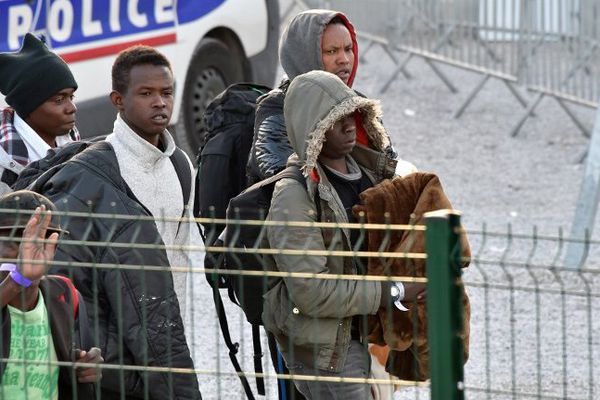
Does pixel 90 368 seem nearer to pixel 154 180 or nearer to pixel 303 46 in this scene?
pixel 154 180

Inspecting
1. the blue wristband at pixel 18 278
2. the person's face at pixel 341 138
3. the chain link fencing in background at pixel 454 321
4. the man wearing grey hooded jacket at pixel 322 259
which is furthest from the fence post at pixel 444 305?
the person's face at pixel 341 138

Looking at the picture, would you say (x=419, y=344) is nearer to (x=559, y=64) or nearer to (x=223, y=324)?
(x=223, y=324)

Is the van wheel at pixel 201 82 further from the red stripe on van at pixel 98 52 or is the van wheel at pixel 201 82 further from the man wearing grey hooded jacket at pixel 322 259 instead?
the man wearing grey hooded jacket at pixel 322 259

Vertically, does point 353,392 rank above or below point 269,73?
below

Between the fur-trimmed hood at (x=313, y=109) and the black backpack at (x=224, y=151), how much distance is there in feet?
2.61

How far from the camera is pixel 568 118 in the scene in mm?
14156

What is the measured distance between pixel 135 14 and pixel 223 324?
518 centimetres

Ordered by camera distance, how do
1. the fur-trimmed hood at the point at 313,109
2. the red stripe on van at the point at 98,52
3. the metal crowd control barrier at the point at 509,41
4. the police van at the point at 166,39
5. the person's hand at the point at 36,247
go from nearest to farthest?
the person's hand at the point at 36,247
the fur-trimmed hood at the point at 313,109
the police van at the point at 166,39
the red stripe on van at the point at 98,52
the metal crowd control barrier at the point at 509,41

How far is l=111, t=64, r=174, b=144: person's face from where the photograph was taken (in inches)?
211

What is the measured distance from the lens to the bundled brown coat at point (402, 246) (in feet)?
15.6

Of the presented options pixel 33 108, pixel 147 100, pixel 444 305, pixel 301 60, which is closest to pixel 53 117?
pixel 33 108

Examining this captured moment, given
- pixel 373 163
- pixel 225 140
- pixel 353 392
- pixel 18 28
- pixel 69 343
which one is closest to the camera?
pixel 69 343

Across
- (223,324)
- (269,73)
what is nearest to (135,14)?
(269,73)

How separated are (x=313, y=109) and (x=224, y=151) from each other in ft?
3.04
